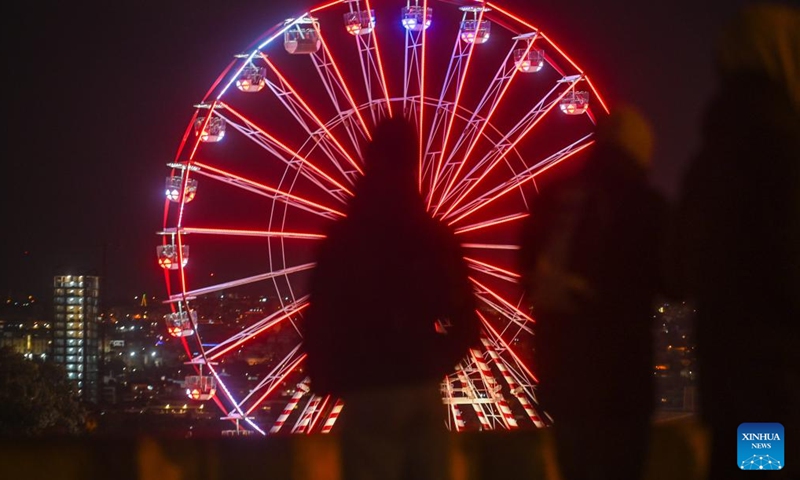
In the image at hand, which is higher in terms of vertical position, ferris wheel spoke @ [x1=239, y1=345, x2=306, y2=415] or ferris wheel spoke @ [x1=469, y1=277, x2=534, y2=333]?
ferris wheel spoke @ [x1=469, y1=277, x2=534, y2=333]

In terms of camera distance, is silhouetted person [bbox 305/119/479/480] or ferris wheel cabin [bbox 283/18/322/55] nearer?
silhouetted person [bbox 305/119/479/480]

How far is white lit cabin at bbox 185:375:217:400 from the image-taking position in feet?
53.3

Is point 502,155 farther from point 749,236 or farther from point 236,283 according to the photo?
point 749,236

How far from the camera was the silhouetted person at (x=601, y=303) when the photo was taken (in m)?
3.95

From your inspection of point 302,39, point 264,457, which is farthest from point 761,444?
point 302,39

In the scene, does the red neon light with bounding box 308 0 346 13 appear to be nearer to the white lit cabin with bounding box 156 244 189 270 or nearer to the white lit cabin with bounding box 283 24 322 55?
the white lit cabin with bounding box 283 24 322 55

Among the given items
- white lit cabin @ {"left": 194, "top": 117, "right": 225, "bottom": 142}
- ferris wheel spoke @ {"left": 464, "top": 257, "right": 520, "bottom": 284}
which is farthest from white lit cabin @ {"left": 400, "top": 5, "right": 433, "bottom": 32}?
ferris wheel spoke @ {"left": 464, "top": 257, "right": 520, "bottom": 284}

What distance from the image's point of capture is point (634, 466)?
3.95 m

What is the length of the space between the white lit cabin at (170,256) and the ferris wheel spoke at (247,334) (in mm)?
1359

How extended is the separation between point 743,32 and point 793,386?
0.97m

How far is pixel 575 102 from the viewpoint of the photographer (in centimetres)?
1681

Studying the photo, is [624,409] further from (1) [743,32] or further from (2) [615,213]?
(1) [743,32]

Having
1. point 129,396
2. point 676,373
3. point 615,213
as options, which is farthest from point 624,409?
point 129,396

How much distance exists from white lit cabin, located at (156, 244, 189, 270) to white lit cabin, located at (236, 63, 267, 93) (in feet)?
8.38
